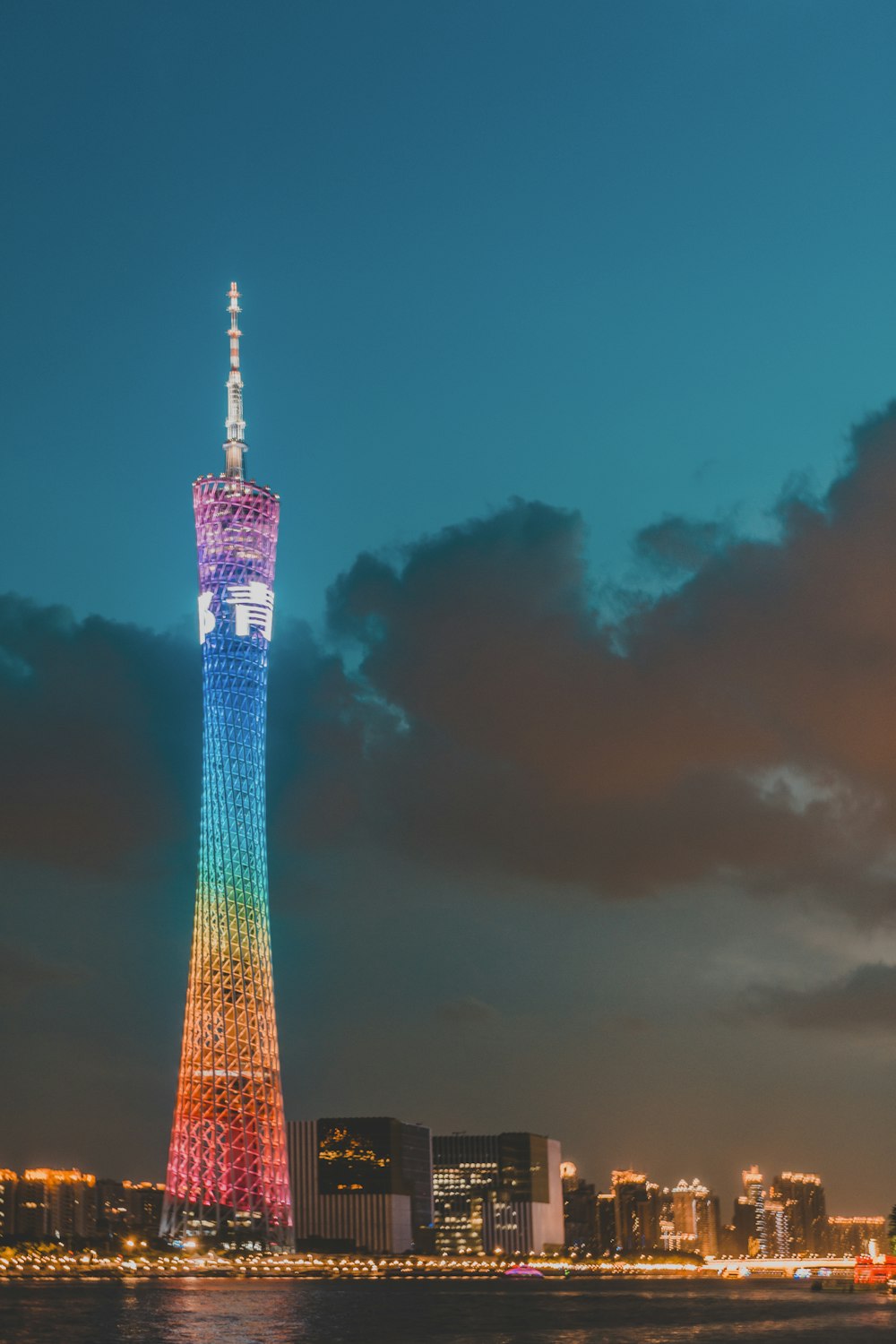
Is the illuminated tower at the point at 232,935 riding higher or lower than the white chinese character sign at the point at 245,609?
lower

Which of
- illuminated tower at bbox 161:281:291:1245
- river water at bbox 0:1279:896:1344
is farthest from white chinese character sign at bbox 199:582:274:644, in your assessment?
river water at bbox 0:1279:896:1344

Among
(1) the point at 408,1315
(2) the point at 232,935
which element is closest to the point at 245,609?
(2) the point at 232,935

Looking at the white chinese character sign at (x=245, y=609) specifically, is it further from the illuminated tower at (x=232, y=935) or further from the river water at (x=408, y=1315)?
the river water at (x=408, y=1315)

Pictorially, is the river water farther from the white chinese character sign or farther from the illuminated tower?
the white chinese character sign

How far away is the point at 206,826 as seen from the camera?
119 meters

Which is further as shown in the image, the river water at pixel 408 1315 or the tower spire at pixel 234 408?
the tower spire at pixel 234 408

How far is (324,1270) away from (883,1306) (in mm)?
47143

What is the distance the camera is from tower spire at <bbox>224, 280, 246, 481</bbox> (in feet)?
441

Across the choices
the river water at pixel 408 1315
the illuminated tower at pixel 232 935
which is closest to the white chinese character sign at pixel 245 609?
the illuminated tower at pixel 232 935

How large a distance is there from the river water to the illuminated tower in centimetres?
710

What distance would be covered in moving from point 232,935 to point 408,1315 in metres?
26.8

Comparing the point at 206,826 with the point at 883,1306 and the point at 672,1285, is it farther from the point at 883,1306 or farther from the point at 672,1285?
the point at 672,1285

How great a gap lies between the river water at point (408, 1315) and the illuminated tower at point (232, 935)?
7.10 m

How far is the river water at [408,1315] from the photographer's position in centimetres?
8344
